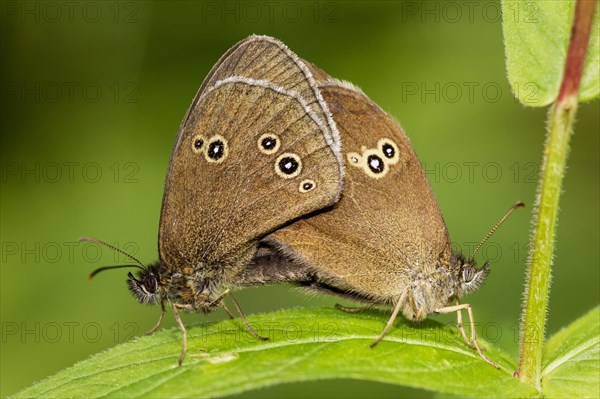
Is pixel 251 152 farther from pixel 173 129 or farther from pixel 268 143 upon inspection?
pixel 173 129

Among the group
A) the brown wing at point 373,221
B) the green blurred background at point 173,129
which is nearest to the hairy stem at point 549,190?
the brown wing at point 373,221

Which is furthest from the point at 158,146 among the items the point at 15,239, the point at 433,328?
the point at 433,328

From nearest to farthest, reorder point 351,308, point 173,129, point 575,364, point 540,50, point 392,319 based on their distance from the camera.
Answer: point 540,50 → point 575,364 → point 392,319 → point 351,308 → point 173,129

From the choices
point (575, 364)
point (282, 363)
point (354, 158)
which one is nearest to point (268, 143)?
point (354, 158)

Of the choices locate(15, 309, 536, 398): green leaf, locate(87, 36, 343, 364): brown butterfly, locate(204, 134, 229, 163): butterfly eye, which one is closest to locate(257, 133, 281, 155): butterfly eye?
locate(87, 36, 343, 364): brown butterfly

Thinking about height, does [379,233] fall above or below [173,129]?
below

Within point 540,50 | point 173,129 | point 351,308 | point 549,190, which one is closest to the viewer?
point 549,190

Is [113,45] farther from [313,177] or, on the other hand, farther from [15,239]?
[313,177]
